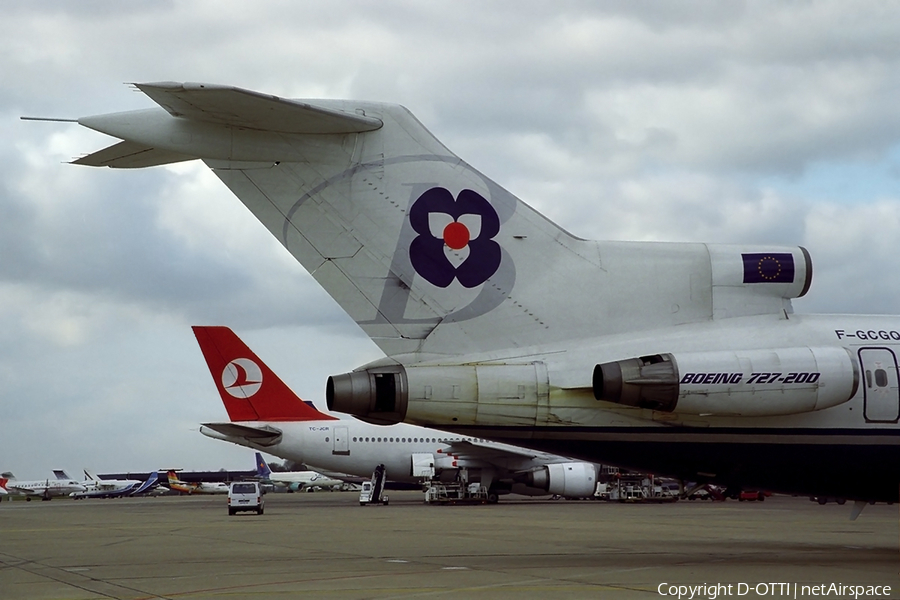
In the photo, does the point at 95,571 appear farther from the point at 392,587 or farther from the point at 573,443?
the point at 573,443

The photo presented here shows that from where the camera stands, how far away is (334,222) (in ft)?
38.9

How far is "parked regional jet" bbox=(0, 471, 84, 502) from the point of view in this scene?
7893 centimetres

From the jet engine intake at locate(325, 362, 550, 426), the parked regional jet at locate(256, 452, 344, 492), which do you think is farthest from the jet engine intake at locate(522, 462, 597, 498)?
the parked regional jet at locate(256, 452, 344, 492)

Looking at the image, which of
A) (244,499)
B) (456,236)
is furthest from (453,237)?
(244,499)

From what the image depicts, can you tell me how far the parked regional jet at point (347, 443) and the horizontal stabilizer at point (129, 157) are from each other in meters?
28.3

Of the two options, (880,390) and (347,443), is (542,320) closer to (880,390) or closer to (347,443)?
(880,390)

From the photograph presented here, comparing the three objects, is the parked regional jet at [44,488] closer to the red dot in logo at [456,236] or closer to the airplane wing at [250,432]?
the airplane wing at [250,432]

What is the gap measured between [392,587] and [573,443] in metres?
2.82

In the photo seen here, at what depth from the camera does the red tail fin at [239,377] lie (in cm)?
4088

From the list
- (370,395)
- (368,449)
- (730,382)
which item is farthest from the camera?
(368,449)

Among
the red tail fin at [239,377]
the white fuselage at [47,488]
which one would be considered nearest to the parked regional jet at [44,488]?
the white fuselage at [47,488]

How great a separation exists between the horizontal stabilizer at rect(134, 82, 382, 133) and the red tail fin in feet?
99.9

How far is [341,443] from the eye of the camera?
42.1 m

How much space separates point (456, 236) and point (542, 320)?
1551 millimetres
